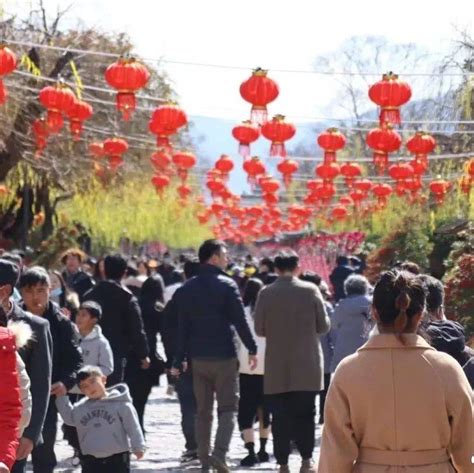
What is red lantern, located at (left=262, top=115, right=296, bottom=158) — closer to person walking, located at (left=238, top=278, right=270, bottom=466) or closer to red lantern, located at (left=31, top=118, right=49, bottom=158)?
red lantern, located at (left=31, top=118, right=49, bottom=158)

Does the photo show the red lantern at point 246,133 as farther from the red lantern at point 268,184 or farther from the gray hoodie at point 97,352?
the red lantern at point 268,184

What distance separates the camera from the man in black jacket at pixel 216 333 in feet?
39.4

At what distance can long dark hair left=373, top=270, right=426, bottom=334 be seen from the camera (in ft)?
19.0

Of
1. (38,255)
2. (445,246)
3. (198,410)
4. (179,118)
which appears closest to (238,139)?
(179,118)

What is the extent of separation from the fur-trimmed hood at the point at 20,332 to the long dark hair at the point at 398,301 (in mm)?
2056

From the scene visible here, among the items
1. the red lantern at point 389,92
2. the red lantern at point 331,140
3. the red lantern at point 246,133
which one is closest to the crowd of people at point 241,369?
the red lantern at point 389,92

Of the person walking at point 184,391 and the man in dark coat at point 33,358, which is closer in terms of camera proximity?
the man in dark coat at point 33,358

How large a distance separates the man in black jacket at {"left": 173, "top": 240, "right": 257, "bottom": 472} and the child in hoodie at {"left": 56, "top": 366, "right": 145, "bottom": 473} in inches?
86.0

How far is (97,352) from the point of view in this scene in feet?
38.1

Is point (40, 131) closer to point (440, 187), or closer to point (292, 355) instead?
point (440, 187)

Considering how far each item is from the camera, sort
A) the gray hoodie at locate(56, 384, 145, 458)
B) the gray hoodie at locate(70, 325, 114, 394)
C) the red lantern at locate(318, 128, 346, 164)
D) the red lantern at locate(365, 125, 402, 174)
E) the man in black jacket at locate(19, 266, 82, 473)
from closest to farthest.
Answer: the man in black jacket at locate(19, 266, 82, 473)
the gray hoodie at locate(56, 384, 145, 458)
the gray hoodie at locate(70, 325, 114, 394)
the red lantern at locate(365, 125, 402, 174)
the red lantern at locate(318, 128, 346, 164)

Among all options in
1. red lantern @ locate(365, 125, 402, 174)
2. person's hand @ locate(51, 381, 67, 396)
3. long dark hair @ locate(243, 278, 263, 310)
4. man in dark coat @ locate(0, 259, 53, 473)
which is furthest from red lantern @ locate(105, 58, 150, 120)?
man in dark coat @ locate(0, 259, 53, 473)

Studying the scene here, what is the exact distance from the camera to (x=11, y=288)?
26.2 ft

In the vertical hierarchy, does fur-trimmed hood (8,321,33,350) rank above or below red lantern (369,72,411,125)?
below
